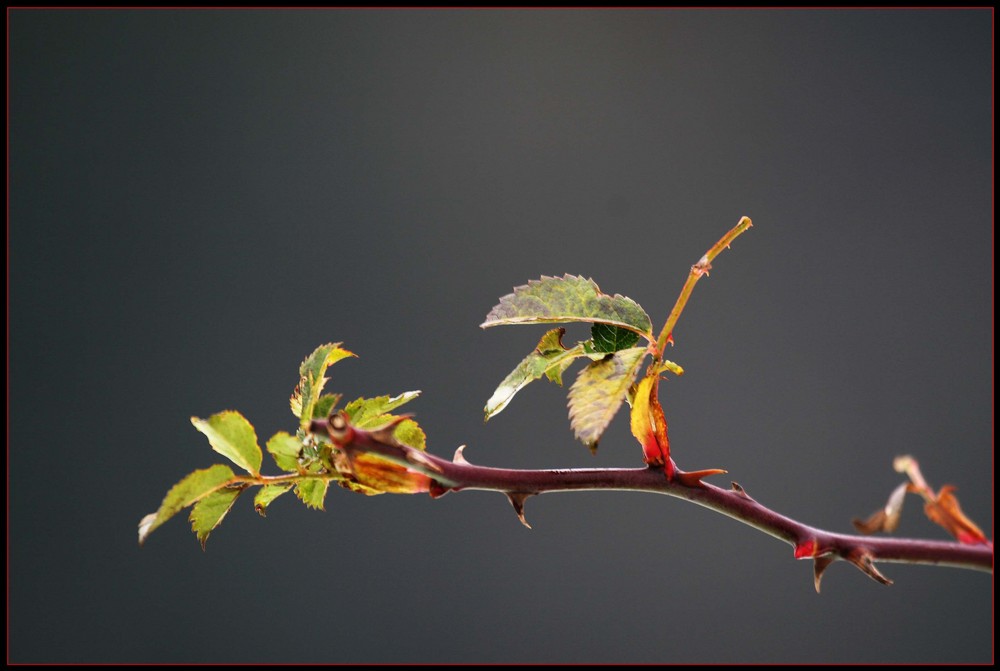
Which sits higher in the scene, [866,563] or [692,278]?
[692,278]

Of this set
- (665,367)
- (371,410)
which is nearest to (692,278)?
(665,367)

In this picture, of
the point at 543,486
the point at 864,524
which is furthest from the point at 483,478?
the point at 864,524

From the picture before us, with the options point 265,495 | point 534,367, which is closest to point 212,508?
point 265,495

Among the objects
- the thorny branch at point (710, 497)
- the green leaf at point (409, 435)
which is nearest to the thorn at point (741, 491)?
the thorny branch at point (710, 497)

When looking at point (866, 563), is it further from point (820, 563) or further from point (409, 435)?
point (409, 435)

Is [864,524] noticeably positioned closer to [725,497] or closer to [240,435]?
[725,497]

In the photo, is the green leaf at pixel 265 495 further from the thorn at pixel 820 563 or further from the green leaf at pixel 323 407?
the thorn at pixel 820 563
